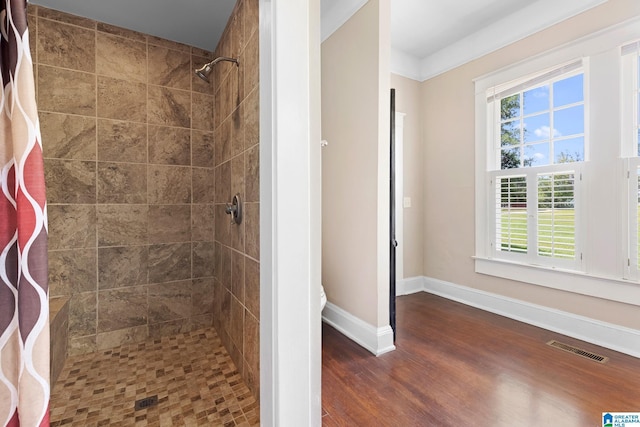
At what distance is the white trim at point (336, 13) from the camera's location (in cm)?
222

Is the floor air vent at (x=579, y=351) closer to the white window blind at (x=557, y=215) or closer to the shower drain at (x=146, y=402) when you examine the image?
the white window blind at (x=557, y=215)

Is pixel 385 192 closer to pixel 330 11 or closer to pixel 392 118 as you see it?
pixel 392 118

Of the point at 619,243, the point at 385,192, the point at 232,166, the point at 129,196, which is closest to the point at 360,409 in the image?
the point at 385,192

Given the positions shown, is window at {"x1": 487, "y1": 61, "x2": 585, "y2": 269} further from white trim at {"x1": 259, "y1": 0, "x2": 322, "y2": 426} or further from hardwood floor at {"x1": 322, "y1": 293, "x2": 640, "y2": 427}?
white trim at {"x1": 259, "y1": 0, "x2": 322, "y2": 426}

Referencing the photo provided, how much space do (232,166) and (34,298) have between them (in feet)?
3.89

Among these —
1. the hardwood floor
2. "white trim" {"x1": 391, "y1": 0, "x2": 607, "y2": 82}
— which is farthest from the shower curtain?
"white trim" {"x1": 391, "y1": 0, "x2": 607, "y2": 82}

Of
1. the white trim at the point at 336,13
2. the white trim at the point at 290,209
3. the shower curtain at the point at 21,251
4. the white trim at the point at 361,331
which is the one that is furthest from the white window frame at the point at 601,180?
the shower curtain at the point at 21,251

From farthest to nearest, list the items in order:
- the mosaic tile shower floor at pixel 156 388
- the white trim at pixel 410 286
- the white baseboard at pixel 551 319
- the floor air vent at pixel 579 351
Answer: the white trim at pixel 410 286
the white baseboard at pixel 551 319
the floor air vent at pixel 579 351
the mosaic tile shower floor at pixel 156 388

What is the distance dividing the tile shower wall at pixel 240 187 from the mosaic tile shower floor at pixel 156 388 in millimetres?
109

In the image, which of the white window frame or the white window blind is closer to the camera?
the white window frame

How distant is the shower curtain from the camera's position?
2.20 ft

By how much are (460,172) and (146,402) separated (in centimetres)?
321

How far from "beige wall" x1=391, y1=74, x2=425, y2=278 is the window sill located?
69 cm

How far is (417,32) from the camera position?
2900 millimetres
